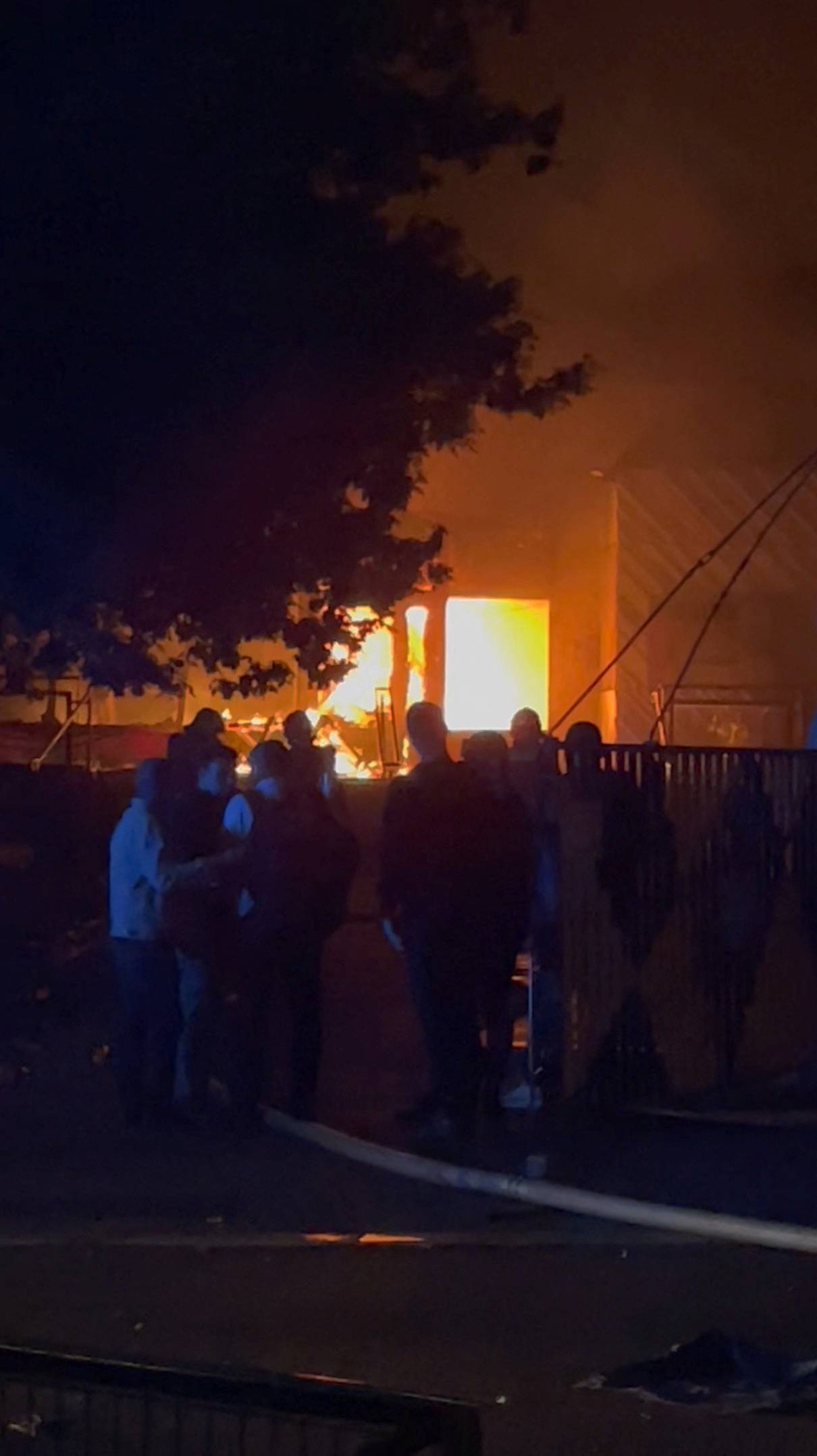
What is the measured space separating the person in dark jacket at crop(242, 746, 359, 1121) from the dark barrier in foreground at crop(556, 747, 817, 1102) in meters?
1.14

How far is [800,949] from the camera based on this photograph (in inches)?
379

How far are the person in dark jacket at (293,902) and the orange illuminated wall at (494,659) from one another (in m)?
16.5

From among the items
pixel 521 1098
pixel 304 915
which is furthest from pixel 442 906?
pixel 521 1098

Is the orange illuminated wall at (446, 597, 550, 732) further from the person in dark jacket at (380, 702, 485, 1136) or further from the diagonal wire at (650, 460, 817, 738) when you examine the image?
the person in dark jacket at (380, 702, 485, 1136)

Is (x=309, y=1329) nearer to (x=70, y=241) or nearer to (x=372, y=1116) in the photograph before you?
(x=372, y=1116)

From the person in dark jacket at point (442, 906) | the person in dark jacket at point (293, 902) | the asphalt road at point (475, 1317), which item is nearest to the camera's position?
the asphalt road at point (475, 1317)

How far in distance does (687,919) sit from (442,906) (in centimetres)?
146

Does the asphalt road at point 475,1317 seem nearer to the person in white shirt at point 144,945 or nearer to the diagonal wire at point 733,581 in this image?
the person in white shirt at point 144,945

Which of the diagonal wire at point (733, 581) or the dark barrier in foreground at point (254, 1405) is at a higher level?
the diagonal wire at point (733, 581)

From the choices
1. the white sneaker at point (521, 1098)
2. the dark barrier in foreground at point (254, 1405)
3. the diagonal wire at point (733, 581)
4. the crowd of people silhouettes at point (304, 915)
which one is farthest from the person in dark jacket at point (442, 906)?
the dark barrier in foreground at point (254, 1405)

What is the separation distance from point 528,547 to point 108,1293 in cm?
1968

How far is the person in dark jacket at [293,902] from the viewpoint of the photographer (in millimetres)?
8852

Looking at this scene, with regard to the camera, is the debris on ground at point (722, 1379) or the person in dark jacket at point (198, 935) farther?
the person in dark jacket at point (198, 935)

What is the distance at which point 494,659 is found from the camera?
2592 centimetres
